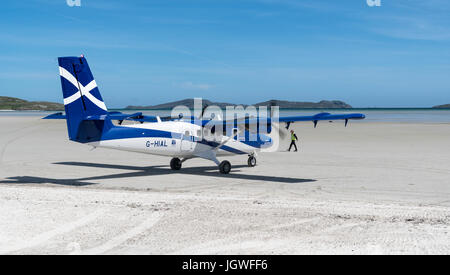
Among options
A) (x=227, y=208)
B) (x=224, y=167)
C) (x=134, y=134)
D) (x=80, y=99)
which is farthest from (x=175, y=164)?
(x=227, y=208)

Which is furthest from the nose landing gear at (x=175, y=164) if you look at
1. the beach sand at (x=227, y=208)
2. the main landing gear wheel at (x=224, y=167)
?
the main landing gear wheel at (x=224, y=167)

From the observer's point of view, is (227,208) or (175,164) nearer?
(227,208)

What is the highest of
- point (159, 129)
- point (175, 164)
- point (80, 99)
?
point (80, 99)

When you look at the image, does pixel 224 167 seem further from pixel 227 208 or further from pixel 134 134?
pixel 227 208

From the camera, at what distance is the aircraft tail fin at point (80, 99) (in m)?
17.9

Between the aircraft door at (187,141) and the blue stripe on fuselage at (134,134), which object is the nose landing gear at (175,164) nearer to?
the aircraft door at (187,141)

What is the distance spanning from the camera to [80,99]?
18.0m

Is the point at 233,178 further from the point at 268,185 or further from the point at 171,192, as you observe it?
the point at 171,192

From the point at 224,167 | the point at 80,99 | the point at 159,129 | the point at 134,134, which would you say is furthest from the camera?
the point at 224,167

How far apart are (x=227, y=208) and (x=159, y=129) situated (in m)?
8.46

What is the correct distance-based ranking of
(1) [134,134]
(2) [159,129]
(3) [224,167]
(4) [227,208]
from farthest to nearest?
1. (3) [224,167]
2. (2) [159,129]
3. (1) [134,134]
4. (4) [227,208]

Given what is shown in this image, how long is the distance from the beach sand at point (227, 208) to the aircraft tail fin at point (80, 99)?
A: 195cm
